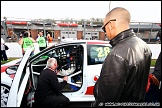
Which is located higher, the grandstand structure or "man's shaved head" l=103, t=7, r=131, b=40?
the grandstand structure

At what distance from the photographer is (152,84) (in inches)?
99.7

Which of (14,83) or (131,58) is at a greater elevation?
(131,58)

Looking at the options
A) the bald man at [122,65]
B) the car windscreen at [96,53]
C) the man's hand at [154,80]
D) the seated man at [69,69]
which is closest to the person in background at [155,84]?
the man's hand at [154,80]

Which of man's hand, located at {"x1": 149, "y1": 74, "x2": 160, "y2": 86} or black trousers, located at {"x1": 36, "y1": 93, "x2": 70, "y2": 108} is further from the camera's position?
black trousers, located at {"x1": 36, "y1": 93, "x2": 70, "y2": 108}

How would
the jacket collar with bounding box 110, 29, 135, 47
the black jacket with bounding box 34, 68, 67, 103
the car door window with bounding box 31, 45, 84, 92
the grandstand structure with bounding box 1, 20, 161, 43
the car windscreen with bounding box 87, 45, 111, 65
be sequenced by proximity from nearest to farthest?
the jacket collar with bounding box 110, 29, 135, 47 → the black jacket with bounding box 34, 68, 67, 103 → the car windscreen with bounding box 87, 45, 111, 65 → the car door window with bounding box 31, 45, 84, 92 → the grandstand structure with bounding box 1, 20, 161, 43

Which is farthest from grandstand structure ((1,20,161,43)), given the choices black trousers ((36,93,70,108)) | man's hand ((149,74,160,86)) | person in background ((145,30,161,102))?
black trousers ((36,93,70,108))

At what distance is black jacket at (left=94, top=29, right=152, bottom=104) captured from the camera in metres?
1.09

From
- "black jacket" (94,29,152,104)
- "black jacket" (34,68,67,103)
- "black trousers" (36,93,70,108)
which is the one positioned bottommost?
"black trousers" (36,93,70,108)

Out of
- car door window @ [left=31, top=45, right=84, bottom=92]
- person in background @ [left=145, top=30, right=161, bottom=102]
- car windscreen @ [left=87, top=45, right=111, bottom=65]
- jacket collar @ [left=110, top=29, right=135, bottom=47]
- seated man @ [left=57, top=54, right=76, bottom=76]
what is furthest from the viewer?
seated man @ [left=57, top=54, right=76, bottom=76]

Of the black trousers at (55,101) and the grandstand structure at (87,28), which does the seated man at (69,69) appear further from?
the grandstand structure at (87,28)

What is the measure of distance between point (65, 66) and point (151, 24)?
9593 millimetres

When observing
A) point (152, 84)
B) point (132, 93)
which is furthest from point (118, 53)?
point (152, 84)

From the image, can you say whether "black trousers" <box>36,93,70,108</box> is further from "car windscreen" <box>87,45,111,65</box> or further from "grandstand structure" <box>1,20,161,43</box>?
"grandstand structure" <box>1,20,161,43</box>

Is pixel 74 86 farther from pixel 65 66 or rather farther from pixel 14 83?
pixel 14 83
